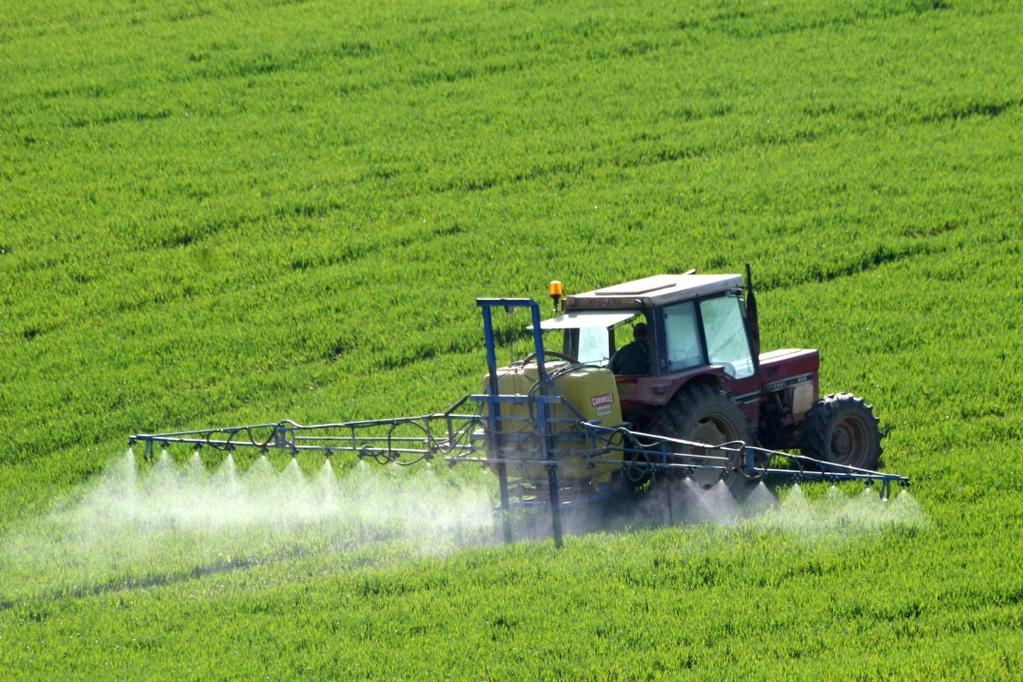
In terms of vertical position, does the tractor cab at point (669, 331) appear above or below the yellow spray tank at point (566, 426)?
above

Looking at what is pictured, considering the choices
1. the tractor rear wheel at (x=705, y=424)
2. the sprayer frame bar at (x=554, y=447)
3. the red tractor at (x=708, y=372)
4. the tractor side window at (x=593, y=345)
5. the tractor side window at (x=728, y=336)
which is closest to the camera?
the sprayer frame bar at (x=554, y=447)

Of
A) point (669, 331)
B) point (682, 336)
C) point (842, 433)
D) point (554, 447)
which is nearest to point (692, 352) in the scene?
point (682, 336)

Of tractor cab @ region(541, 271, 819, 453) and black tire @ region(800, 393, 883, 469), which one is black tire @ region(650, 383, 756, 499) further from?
black tire @ region(800, 393, 883, 469)

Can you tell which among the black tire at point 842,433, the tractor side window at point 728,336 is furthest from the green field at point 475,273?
the tractor side window at point 728,336

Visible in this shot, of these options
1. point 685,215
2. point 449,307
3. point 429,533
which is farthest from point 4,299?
point 429,533

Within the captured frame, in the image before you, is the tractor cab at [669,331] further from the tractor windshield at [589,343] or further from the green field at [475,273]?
the green field at [475,273]

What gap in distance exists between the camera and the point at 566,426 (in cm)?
1308

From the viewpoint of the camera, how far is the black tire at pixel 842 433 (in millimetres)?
14562

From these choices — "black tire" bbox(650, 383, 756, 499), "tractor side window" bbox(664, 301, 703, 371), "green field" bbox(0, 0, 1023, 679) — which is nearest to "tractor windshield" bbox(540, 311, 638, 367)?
"tractor side window" bbox(664, 301, 703, 371)

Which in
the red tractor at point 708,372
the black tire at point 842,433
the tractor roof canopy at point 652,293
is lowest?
the black tire at point 842,433

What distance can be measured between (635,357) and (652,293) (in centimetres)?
60

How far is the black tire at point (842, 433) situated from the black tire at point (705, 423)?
3.09 ft

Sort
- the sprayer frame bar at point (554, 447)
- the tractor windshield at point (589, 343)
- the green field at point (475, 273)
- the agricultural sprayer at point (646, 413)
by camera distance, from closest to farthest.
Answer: the green field at point (475, 273)
the sprayer frame bar at point (554, 447)
the agricultural sprayer at point (646, 413)
the tractor windshield at point (589, 343)

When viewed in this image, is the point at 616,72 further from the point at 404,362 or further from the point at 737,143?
the point at 404,362
